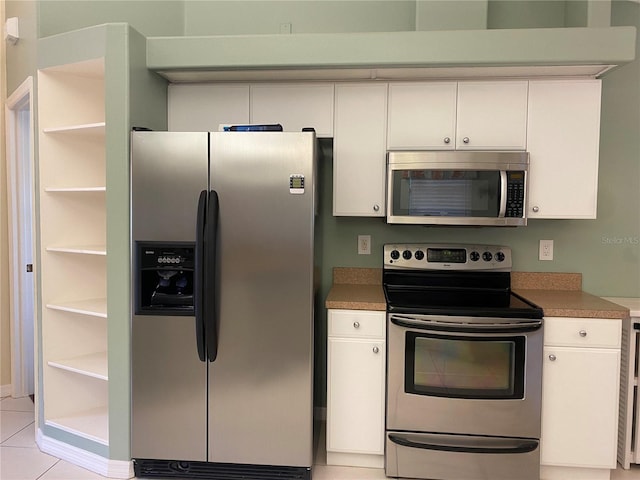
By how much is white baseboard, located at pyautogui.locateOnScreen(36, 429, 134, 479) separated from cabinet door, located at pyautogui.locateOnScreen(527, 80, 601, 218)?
260 cm

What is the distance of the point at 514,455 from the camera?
2.15m

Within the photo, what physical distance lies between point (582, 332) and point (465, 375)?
611 mm

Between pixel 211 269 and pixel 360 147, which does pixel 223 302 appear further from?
pixel 360 147

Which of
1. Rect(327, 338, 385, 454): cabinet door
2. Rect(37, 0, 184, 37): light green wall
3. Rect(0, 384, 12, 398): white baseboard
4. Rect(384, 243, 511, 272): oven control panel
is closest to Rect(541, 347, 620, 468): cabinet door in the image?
Rect(384, 243, 511, 272): oven control panel

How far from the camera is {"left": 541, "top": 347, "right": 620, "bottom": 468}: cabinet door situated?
2143 mm

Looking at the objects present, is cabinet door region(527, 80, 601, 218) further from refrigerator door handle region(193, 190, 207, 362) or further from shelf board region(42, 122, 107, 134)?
shelf board region(42, 122, 107, 134)

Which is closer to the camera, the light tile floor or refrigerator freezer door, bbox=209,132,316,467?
refrigerator freezer door, bbox=209,132,316,467

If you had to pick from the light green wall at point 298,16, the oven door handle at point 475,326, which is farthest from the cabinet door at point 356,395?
the light green wall at point 298,16

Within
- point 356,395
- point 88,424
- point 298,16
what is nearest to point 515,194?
point 356,395

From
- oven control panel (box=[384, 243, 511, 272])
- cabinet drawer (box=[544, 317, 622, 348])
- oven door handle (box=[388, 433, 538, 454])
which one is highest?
oven control panel (box=[384, 243, 511, 272])

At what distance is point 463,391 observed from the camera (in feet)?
7.13

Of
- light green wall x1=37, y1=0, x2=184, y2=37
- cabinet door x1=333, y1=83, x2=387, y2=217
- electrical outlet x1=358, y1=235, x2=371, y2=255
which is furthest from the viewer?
electrical outlet x1=358, y1=235, x2=371, y2=255

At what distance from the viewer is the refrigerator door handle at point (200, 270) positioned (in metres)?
2.07

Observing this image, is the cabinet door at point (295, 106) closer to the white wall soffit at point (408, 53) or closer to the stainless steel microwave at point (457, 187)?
the white wall soffit at point (408, 53)
